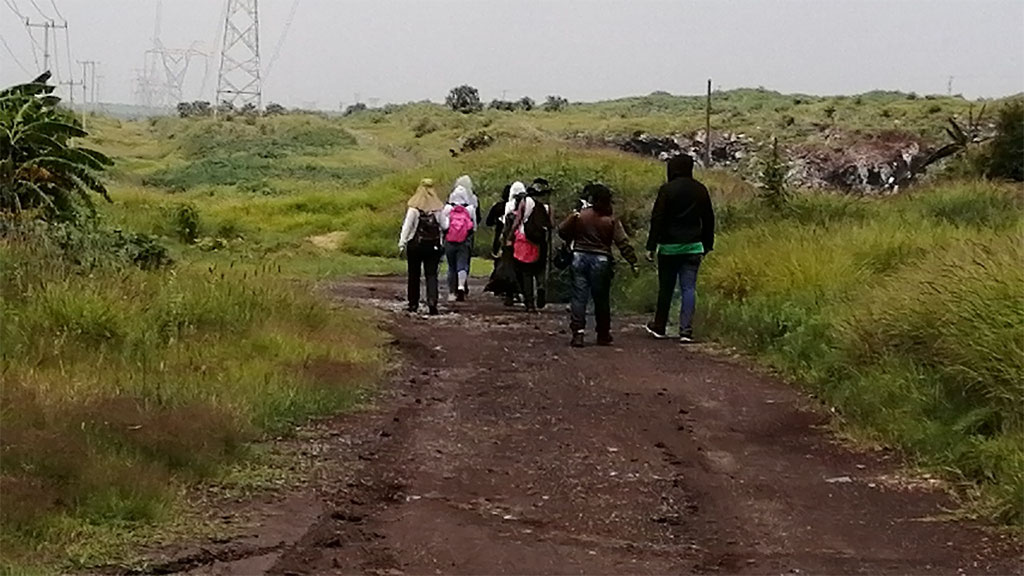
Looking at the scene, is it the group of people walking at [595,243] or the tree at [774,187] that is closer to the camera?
the group of people walking at [595,243]

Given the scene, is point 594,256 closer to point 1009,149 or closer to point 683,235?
point 683,235

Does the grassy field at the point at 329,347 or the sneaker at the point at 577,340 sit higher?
the grassy field at the point at 329,347

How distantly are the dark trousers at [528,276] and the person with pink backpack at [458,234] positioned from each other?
3.27ft

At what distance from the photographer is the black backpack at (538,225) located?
16922 millimetres

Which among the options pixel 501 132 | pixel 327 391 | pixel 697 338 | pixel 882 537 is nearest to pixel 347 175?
pixel 501 132

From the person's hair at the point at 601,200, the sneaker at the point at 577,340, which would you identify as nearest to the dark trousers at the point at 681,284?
the person's hair at the point at 601,200

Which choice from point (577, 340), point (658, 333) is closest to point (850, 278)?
point (658, 333)

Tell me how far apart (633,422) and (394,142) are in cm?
6547

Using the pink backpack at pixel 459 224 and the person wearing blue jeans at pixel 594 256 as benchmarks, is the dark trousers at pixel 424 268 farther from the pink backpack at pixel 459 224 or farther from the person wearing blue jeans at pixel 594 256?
the person wearing blue jeans at pixel 594 256

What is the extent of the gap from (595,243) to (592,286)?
48 cm

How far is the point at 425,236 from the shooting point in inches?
656

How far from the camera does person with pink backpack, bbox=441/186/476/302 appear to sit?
17984mm

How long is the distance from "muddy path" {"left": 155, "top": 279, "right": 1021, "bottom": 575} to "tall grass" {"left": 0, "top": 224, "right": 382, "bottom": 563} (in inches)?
23.3

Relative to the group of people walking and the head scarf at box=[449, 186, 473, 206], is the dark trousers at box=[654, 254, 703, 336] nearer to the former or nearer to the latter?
the group of people walking
